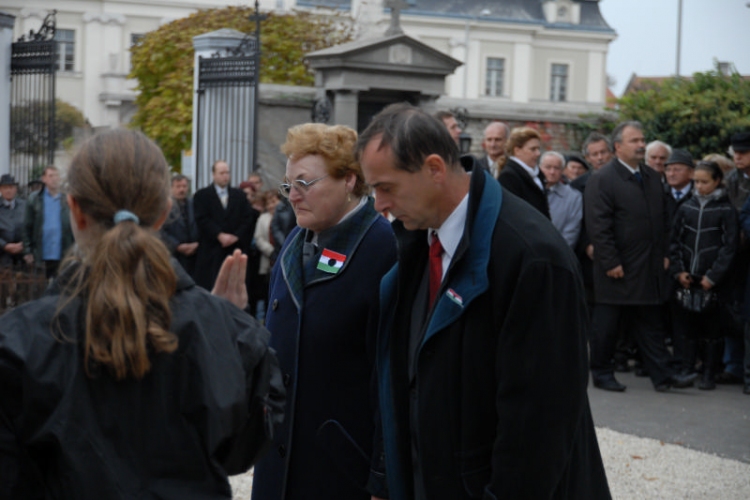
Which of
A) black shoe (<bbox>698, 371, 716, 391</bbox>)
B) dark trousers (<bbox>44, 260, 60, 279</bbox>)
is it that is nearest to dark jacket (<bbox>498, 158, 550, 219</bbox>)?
black shoe (<bbox>698, 371, 716, 391</bbox>)

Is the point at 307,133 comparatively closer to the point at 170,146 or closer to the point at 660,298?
the point at 660,298

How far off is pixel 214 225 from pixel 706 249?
5.58 meters

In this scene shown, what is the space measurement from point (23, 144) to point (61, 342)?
15840mm

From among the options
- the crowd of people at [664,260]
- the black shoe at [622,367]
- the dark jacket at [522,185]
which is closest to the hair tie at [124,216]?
the dark jacket at [522,185]

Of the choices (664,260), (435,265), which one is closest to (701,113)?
(664,260)

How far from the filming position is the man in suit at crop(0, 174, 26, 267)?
13.1 meters

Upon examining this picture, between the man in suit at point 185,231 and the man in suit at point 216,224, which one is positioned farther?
the man in suit at point 185,231

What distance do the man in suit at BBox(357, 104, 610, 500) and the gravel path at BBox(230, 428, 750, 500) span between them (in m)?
3.15

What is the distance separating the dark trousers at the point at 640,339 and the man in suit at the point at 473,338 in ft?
20.0

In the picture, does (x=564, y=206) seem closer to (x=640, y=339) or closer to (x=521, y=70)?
(x=640, y=339)

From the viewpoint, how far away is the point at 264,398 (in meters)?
2.55

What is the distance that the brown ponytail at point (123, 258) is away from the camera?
89.0 inches

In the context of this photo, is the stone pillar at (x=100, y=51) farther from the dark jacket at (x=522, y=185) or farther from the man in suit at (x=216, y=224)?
the dark jacket at (x=522, y=185)

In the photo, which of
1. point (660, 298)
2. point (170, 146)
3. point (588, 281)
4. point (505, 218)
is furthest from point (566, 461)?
point (170, 146)
